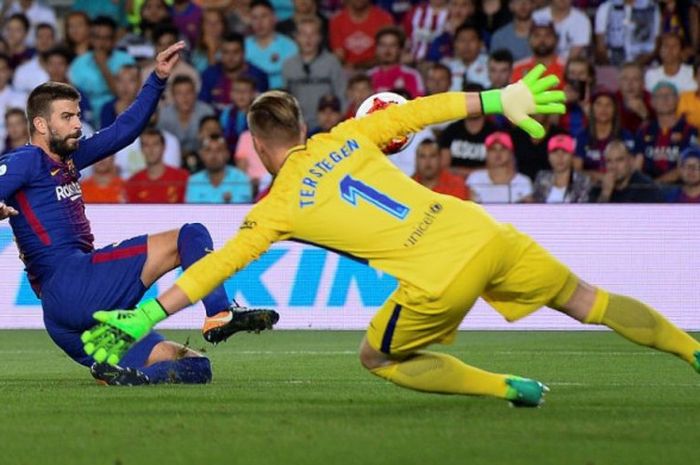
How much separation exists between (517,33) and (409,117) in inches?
416

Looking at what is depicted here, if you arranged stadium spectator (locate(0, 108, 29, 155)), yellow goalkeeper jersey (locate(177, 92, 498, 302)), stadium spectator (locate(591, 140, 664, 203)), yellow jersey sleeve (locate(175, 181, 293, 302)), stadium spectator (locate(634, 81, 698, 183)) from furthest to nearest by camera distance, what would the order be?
stadium spectator (locate(0, 108, 29, 155))
stadium spectator (locate(634, 81, 698, 183))
stadium spectator (locate(591, 140, 664, 203))
yellow goalkeeper jersey (locate(177, 92, 498, 302))
yellow jersey sleeve (locate(175, 181, 293, 302))

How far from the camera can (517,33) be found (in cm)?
1742

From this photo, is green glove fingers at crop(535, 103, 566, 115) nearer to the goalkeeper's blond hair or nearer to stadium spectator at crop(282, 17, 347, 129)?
the goalkeeper's blond hair

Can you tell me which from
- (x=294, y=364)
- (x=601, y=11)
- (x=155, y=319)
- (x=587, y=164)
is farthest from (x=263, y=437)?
(x=601, y=11)

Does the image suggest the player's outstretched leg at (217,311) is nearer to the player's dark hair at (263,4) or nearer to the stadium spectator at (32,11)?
the player's dark hair at (263,4)

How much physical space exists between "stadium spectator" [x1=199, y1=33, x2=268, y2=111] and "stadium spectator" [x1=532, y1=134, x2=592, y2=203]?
399 centimetres

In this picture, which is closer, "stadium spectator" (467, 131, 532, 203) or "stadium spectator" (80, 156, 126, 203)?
"stadium spectator" (467, 131, 532, 203)

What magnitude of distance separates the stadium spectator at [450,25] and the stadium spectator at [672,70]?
7.21 ft

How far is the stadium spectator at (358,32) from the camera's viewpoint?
58.9 ft

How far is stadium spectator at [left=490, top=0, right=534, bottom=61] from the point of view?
1736cm

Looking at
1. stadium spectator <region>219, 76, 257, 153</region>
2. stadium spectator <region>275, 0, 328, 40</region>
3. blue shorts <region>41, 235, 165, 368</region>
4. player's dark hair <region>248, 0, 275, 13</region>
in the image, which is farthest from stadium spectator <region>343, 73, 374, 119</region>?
blue shorts <region>41, 235, 165, 368</region>

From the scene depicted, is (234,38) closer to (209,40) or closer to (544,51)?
(209,40)

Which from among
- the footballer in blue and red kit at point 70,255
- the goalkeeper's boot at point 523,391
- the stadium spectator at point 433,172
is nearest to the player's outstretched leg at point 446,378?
the goalkeeper's boot at point 523,391

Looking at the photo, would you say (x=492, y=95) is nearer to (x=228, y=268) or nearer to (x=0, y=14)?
(x=228, y=268)
